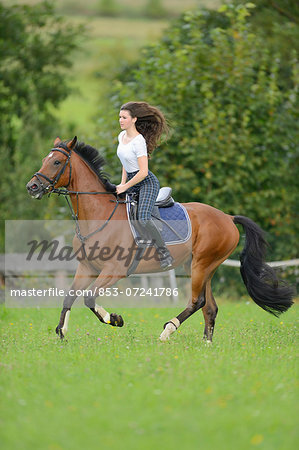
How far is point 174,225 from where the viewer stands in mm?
8148

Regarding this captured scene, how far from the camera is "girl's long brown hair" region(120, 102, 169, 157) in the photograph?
26.1ft

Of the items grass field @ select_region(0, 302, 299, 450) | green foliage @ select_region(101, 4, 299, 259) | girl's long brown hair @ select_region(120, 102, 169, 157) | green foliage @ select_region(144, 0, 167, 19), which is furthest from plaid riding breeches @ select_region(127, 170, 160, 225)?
green foliage @ select_region(144, 0, 167, 19)

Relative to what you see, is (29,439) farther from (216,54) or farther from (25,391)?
(216,54)

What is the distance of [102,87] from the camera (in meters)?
41.9

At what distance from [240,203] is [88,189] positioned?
7.41m

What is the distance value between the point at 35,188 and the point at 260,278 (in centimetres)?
329

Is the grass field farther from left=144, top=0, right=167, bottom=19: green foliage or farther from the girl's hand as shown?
left=144, top=0, right=167, bottom=19: green foliage

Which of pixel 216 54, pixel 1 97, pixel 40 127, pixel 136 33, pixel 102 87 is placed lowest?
pixel 136 33

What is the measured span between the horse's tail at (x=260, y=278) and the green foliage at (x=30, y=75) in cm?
1265

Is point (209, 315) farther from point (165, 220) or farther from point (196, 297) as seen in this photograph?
point (165, 220)

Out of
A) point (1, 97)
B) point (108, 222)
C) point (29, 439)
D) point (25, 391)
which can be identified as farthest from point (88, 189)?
point (1, 97)

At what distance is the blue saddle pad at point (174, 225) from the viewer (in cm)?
808

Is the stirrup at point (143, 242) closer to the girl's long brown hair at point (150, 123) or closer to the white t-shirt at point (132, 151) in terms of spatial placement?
the white t-shirt at point (132, 151)

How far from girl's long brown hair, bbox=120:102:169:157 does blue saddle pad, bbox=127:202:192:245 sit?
2.76 feet
